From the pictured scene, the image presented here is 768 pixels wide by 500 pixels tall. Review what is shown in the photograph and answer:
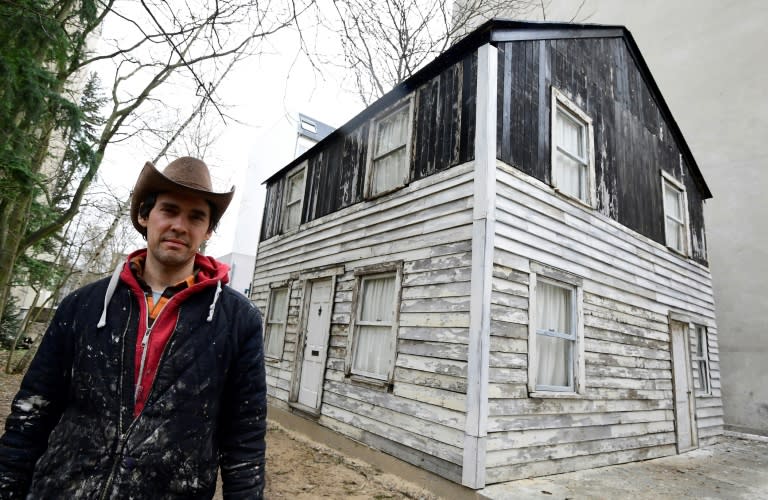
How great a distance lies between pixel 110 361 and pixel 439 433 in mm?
4074

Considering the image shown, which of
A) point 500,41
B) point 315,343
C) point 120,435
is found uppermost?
point 500,41

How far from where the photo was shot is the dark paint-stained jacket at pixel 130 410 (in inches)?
61.0

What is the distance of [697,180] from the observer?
1027 centimetres

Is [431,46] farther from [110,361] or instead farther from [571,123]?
[110,361]

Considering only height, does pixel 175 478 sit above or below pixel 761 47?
below

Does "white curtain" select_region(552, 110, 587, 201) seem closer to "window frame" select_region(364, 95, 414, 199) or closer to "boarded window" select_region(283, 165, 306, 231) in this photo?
"window frame" select_region(364, 95, 414, 199)

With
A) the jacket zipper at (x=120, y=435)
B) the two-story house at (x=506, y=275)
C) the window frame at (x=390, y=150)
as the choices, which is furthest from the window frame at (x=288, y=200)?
the jacket zipper at (x=120, y=435)

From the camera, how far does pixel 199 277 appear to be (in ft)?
6.36

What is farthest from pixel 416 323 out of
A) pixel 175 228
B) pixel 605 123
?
pixel 605 123

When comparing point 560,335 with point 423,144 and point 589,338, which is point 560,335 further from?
point 423,144

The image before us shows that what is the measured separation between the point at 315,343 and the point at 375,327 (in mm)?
1755

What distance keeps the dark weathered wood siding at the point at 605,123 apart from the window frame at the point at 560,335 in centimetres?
144

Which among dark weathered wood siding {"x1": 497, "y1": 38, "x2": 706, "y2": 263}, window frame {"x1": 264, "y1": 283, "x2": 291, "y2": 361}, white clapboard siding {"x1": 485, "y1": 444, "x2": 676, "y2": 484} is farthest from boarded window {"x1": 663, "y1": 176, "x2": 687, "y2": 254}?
window frame {"x1": 264, "y1": 283, "x2": 291, "y2": 361}

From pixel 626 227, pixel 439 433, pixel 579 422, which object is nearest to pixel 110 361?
pixel 439 433
